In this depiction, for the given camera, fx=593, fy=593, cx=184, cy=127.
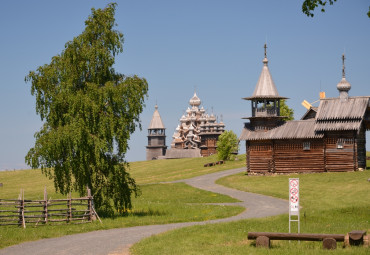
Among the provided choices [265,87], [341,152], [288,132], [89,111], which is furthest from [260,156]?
[89,111]

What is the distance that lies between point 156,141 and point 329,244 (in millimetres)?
126743

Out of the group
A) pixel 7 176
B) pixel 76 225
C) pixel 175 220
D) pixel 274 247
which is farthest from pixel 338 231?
pixel 7 176

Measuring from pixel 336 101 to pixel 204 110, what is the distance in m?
89.2

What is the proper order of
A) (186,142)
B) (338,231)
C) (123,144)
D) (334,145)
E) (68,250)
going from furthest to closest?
(186,142) → (334,145) → (123,144) → (338,231) → (68,250)

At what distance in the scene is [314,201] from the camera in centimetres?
4462

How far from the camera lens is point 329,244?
22000 millimetres

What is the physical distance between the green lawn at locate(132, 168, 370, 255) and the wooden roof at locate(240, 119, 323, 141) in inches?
271

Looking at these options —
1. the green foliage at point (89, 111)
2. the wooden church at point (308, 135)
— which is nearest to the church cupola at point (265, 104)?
the wooden church at point (308, 135)

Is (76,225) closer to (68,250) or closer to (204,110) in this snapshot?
(68,250)

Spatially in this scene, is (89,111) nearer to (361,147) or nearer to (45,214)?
(45,214)

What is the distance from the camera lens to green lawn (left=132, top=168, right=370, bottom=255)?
22125mm

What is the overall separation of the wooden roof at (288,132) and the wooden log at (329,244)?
38.6 m

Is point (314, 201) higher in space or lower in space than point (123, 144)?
lower

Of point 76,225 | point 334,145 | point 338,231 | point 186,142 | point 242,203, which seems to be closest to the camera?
point 338,231
